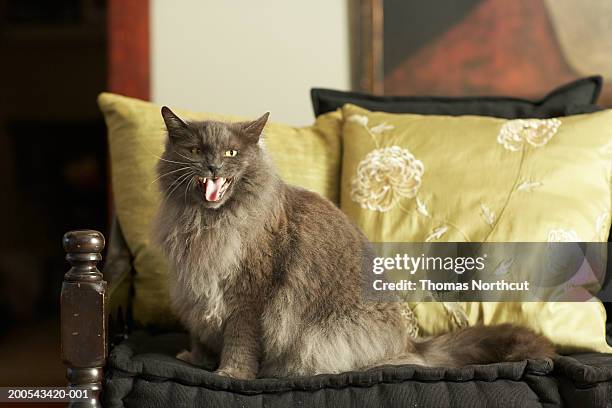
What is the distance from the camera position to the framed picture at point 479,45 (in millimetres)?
2178

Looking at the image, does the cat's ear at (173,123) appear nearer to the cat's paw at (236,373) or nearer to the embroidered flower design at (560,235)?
the cat's paw at (236,373)

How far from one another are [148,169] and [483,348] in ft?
2.88

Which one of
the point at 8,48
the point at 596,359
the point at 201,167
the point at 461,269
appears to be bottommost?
the point at 596,359

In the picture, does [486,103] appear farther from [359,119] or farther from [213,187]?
[213,187]

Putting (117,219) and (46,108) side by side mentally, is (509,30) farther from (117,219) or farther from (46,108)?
(46,108)

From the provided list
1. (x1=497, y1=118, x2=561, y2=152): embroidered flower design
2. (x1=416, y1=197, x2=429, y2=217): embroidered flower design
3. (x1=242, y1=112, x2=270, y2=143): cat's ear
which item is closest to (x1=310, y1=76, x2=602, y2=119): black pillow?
(x1=497, y1=118, x2=561, y2=152): embroidered flower design

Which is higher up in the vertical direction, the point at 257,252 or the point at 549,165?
the point at 549,165

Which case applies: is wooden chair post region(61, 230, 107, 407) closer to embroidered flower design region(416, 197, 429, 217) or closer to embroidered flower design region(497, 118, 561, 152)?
embroidered flower design region(416, 197, 429, 217)

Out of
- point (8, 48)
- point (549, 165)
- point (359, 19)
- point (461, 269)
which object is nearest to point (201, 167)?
point (461, 269)

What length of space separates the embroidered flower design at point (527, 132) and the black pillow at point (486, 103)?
4.6 inches

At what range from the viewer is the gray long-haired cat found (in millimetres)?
1297

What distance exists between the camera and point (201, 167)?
1278mm

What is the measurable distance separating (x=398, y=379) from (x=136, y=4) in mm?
1561

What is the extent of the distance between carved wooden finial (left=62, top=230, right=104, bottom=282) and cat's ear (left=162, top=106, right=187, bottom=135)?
0.88 ft
